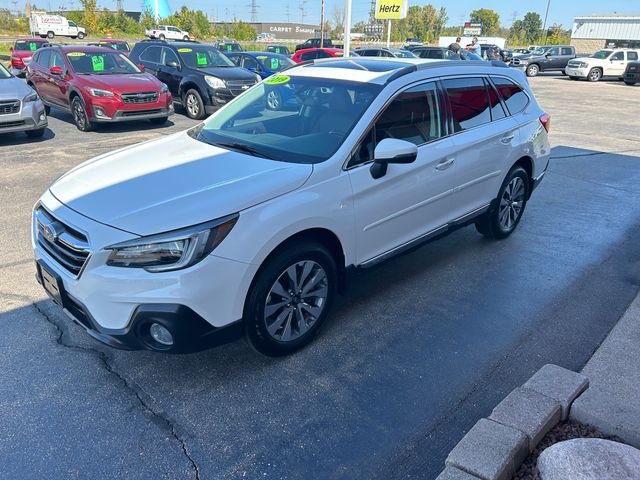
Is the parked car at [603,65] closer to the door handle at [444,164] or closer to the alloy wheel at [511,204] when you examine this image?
the alloy wheel at [511,204]

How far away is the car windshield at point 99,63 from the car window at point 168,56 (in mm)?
1730

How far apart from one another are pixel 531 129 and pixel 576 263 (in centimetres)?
144

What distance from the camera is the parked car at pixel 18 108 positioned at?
8852 millimetres

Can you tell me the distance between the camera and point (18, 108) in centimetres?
899

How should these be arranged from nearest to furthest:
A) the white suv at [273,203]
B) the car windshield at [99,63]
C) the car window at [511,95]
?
the white suv at [273,203], the car window at [511,95], the car windshield at [99,63]

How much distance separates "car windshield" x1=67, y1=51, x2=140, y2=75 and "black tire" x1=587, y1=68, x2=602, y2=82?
85.6ft

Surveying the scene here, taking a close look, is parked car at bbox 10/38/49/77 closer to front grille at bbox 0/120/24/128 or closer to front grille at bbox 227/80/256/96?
front grille at bbox 227/80/256/96

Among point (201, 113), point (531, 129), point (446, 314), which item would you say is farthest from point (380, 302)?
Result: point (201, 113)

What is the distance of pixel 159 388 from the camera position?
310cm

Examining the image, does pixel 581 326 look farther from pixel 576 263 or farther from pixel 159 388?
pixel 159 388

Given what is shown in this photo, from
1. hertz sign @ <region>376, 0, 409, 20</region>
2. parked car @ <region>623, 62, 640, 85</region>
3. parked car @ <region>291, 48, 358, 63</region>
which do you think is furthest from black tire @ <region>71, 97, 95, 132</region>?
parked car @ <region>623, 62, 640, 85</region>

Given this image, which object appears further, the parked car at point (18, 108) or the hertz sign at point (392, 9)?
the hertz sign at point (392, 9)

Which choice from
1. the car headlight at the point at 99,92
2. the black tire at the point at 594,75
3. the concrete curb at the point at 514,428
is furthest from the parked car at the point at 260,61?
the black tire at the point at 594,75

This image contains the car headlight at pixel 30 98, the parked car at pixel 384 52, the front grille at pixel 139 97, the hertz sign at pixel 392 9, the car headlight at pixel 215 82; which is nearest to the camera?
the car headlight at pixel 30 98
